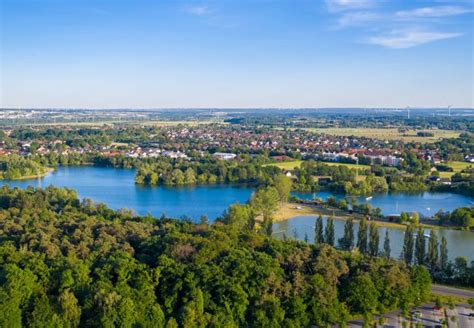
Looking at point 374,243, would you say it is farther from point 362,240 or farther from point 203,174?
point 203,174

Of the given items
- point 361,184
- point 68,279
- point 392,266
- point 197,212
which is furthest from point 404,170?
point 68,279

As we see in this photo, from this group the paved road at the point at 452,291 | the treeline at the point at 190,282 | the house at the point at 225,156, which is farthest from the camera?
the house at the point at 225,156

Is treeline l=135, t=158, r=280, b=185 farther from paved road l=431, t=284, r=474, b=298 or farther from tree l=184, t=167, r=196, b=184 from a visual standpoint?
paved road l=431, t=284, r=474, b=298

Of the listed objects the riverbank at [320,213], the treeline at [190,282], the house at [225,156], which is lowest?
the riverbank at [320,213]

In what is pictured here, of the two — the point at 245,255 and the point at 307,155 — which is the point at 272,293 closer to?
the point at 245,255

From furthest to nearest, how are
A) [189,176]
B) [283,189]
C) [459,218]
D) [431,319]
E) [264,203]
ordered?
[189,176], [283,189], [264,203], [459,218], [431,319]

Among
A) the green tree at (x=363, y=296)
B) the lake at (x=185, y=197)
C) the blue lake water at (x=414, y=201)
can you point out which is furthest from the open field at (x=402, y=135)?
the green tree at (x=363, y=296)

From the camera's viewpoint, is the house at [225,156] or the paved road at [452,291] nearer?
the paved road at [452,291]

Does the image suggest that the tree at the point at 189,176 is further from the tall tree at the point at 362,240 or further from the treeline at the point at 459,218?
the tall tree at the point at 362,240

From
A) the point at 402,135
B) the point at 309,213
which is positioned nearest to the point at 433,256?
the point at 309,213
